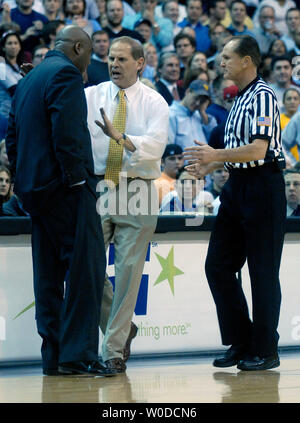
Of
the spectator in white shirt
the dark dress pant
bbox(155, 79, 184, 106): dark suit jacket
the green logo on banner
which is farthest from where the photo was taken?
the spectator in white shirt

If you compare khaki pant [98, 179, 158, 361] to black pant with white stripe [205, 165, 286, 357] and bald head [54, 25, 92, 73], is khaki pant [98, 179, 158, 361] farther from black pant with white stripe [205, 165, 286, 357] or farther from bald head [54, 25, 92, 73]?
bald head [54, 25, 92, 73]

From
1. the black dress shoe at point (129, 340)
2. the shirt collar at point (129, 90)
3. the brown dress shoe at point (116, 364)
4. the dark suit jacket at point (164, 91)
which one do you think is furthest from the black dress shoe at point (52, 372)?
the dark suit jacket at point (164, 91)

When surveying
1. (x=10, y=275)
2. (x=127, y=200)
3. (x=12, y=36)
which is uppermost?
(x=12, y=36)

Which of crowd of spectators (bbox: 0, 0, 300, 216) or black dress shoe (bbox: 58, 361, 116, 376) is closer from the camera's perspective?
black dress shoe (bbox: 58, 361, 116, 376)

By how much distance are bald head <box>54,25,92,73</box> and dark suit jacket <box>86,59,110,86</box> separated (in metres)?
4.44

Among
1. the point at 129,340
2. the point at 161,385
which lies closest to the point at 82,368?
the point at 161,385

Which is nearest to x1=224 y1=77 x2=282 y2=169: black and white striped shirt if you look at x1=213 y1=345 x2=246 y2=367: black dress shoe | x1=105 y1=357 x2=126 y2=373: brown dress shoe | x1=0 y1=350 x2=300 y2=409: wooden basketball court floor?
x1=213 y1=345 x2=246 y2=367: black dress shoe

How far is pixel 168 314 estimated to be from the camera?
6.47 m

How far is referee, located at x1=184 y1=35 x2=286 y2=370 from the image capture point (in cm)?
548

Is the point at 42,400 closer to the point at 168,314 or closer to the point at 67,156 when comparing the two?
the point at 67,156

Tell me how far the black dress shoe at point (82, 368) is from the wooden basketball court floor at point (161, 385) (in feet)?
0.18

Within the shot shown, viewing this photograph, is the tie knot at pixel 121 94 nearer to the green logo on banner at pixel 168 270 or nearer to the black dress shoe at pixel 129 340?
the green logo on banner at pixel 168 270
